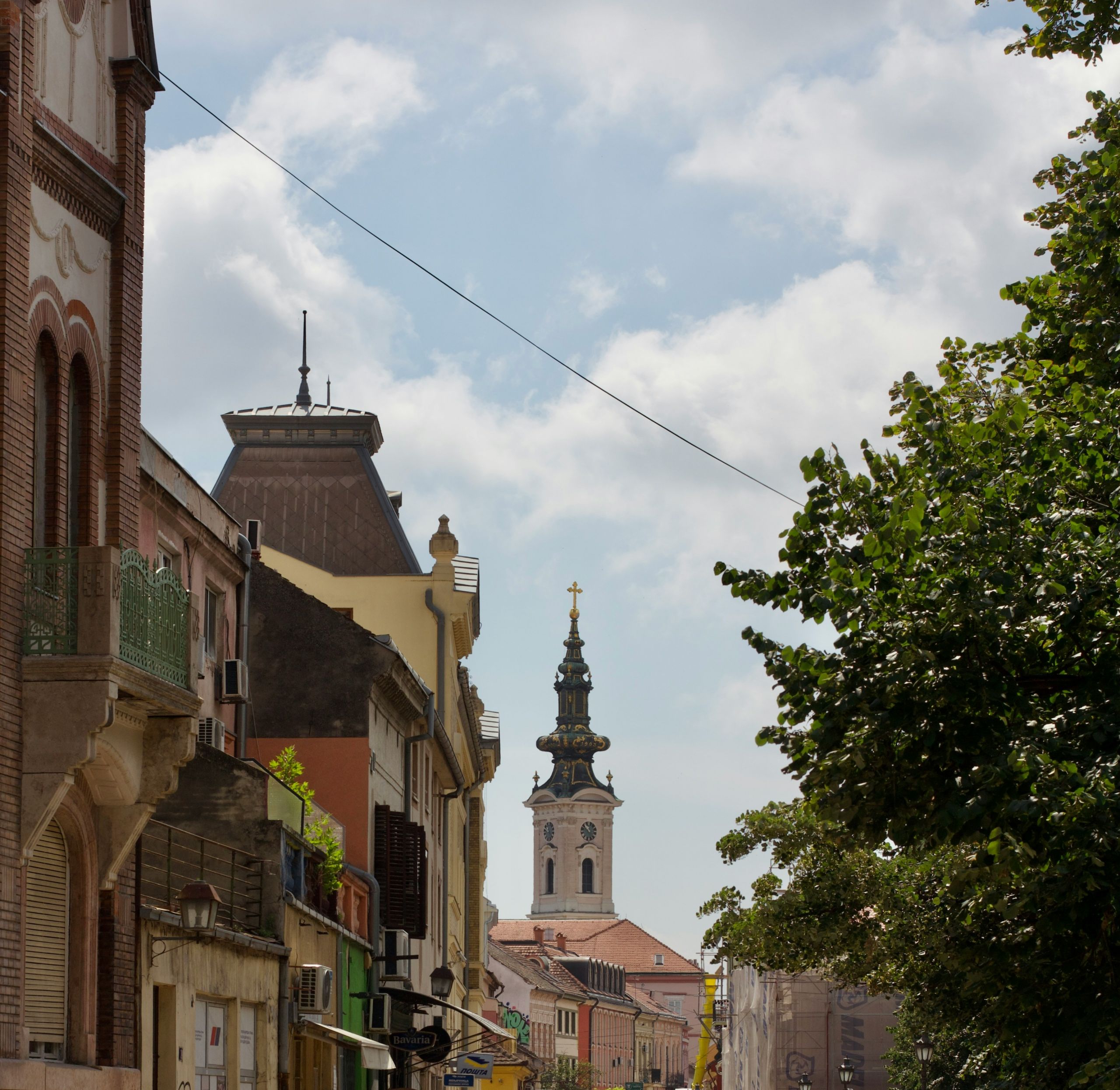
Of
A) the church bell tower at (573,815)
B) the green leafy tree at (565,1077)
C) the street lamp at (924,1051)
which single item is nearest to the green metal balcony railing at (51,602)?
the street lamp at (924,1051)

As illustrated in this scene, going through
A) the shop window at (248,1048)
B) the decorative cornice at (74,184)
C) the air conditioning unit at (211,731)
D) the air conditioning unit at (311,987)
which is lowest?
the shop window at (248,1048)

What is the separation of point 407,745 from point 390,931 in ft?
15.2

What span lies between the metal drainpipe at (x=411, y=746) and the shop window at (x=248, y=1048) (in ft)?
38.9

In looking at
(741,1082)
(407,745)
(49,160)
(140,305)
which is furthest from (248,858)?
(741,1082)

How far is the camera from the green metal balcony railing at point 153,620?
1294cm

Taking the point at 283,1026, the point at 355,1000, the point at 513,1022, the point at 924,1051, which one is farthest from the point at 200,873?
the point at 513,1022

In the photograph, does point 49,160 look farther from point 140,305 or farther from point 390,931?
point 390,931

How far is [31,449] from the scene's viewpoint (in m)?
12.9

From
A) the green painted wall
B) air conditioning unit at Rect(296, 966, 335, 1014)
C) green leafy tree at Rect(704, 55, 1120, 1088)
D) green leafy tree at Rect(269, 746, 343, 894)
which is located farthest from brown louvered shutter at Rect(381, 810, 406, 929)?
green leafy tree at Rect(704, 55, 1120, 1088)

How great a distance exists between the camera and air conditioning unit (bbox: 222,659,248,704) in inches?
851

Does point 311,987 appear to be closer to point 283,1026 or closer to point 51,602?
point 283,1026

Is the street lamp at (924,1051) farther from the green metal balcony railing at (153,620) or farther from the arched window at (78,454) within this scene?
the arched window at (78,454)

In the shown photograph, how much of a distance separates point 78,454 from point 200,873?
547 cm

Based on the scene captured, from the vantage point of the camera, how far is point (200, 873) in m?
18.1
